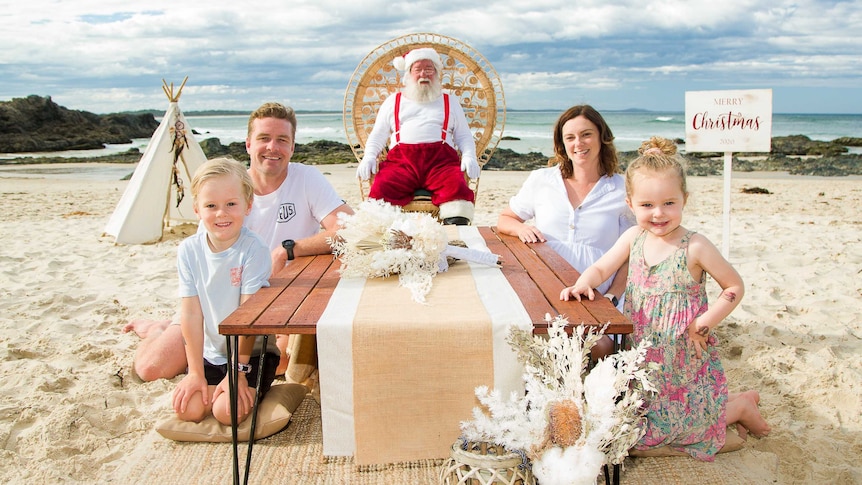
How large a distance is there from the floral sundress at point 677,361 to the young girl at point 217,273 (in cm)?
162

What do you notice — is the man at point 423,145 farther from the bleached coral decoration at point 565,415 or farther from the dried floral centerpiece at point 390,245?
the bleached coral decoration at point 565,415

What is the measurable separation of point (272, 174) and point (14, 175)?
15.9 m

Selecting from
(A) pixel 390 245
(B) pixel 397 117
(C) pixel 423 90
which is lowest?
(A) pixel 390 245

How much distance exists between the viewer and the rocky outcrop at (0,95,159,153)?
80.3 ft

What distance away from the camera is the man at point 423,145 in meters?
5.13

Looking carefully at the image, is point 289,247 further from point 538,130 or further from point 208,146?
point 538,130

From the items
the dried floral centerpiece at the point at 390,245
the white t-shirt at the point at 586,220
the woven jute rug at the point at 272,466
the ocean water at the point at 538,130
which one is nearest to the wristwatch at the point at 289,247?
the dried floral centerpiece at the point at 390,245

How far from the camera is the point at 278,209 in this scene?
3566 millimetres

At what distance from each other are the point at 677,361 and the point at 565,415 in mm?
885

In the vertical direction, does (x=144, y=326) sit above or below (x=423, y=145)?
below

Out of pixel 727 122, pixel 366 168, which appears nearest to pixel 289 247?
pixel 366 168

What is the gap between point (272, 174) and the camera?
357 centimetres

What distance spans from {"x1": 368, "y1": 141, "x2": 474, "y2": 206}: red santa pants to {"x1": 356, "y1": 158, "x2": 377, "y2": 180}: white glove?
0.22 ft

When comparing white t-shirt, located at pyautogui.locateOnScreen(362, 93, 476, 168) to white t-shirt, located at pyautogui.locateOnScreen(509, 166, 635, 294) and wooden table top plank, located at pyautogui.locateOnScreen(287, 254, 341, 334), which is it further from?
wooden table top plank, located at pyautogui.locateOnScreen(287, 254, 341, 334)
